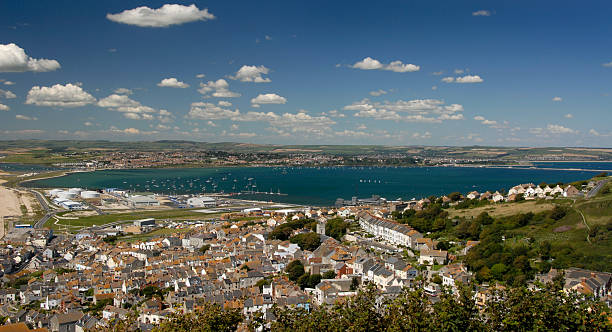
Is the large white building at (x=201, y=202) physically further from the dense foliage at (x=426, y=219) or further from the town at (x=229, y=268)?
the dense foliage at (x=426, y=219)

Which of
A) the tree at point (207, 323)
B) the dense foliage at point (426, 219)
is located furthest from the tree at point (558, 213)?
the tree at point (207, 323)

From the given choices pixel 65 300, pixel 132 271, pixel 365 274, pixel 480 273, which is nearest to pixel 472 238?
pixel 480 273

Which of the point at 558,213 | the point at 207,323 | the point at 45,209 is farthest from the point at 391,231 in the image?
the point at 45,209

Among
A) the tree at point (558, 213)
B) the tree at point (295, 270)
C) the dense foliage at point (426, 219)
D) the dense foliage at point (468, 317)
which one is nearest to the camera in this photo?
the dense foliage at point (468, 317)

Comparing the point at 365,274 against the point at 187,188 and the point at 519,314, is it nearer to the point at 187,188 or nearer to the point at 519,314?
the point at 519,314

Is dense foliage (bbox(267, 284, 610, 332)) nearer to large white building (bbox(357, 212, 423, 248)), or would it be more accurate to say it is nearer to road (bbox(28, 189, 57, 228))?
large white building (bbox(357, 212, 423, 248))

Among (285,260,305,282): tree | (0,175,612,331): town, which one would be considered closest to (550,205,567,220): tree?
(0,175,612,331): town

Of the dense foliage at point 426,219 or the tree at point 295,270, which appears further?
the dense foliage at point 426,219
